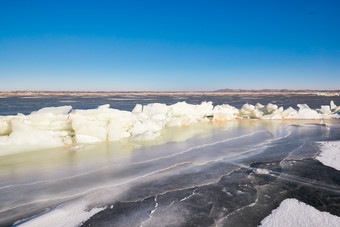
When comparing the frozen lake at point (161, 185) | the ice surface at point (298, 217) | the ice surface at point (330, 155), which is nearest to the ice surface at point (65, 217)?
the frozen lake at point (161, 185)

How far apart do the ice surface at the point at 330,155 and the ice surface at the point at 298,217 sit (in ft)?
5.24

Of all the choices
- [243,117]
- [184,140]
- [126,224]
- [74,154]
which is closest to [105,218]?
[126,224]

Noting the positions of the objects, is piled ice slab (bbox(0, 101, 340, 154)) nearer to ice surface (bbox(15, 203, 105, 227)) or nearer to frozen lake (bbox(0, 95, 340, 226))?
frozen lake (bbox(0, 95, 340, 226))

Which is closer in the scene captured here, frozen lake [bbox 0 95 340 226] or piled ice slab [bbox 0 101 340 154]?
frozen lake [bbox 0 95 340 226]

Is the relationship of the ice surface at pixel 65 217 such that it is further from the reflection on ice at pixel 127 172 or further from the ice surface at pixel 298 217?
the ice surface at pixel 298 217

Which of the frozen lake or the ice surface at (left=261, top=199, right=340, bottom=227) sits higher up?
the ice surface at (left=261, top=199, right=340, bottom=227)

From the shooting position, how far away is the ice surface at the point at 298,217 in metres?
1.88

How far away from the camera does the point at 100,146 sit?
196 inches

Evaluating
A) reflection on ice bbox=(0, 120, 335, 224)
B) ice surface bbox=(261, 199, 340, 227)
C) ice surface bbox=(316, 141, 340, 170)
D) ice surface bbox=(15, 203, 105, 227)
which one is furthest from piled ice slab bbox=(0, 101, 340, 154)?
ice surface bbox=(261, 199, 340, 227)

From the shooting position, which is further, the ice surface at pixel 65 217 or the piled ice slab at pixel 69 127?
the piled ice slab at pixel 69 127

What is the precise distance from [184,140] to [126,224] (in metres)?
3.72

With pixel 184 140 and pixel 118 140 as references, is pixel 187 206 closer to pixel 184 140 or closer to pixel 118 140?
pixel 184 140

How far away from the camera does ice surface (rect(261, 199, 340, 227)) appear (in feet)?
6.17

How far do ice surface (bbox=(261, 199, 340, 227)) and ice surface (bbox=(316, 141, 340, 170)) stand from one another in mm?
1599
